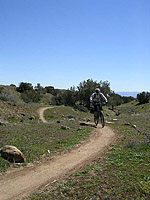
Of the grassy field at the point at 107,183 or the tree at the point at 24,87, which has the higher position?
the tree at the point at 24,87

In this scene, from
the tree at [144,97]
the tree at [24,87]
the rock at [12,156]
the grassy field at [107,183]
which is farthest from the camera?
the tree at [24,87]

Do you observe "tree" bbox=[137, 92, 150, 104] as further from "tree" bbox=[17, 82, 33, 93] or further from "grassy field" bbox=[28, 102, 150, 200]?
"grassy field" bbox=[28, 102, 150, 200]

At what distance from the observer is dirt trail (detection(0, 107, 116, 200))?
5.44 metres

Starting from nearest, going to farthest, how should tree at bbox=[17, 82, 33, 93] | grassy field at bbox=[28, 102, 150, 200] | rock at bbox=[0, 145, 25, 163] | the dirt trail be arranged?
grassy field at bbox=[28, 102, 150, 200] < the dirt trail < rock at bbox=[0, 145, 25, 163] < tree at bbox=[17, 82, 33, 93]

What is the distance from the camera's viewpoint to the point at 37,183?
5855 millimetres

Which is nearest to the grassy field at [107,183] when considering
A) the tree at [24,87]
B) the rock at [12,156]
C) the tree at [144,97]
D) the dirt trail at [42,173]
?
the dirt trail at [42,173]

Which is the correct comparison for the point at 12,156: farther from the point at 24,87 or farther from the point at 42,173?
the point at 24,87

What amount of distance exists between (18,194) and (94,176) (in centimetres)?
211

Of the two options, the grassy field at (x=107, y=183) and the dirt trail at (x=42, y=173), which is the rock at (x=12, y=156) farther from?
the grassy field at (x=107, y=183)

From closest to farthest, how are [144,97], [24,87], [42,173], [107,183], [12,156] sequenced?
[107,183]
[42,173]
[12,156]
[144,97]
[24,87]

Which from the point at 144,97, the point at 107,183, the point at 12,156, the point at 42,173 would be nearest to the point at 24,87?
the point at 144,97

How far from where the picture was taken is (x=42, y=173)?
6648 millimetres

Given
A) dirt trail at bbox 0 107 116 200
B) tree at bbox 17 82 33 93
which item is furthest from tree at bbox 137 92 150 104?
dirt trail at bbox 0 107 116 200

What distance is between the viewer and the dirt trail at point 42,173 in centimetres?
544
